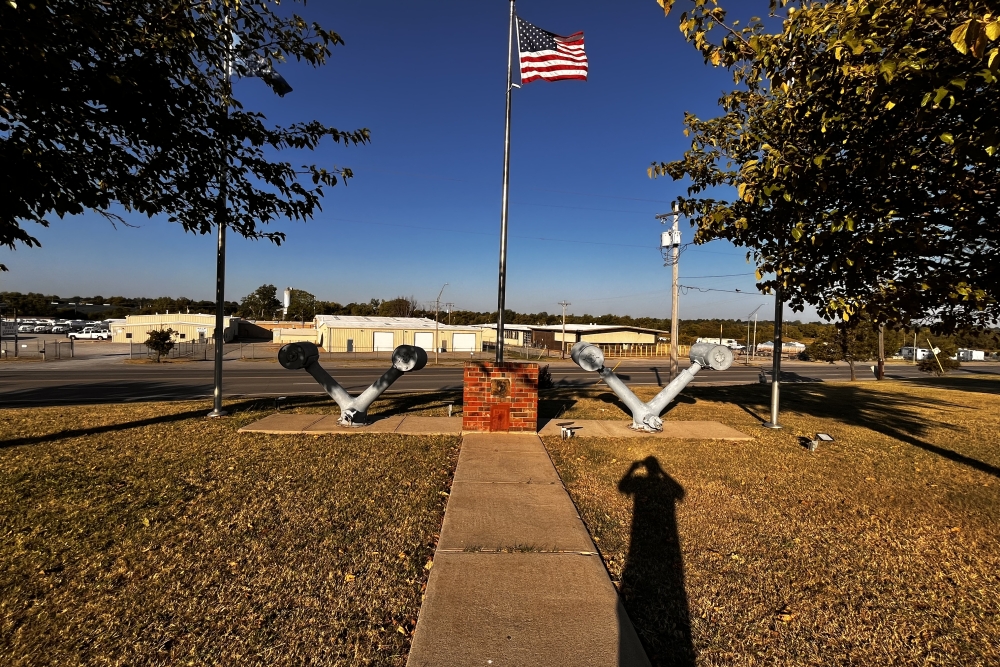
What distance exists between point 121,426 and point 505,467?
6.57 meters

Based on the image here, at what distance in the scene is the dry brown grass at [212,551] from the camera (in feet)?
8.06

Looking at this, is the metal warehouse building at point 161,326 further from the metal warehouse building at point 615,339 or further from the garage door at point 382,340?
the metal warehouse building at point 615,339

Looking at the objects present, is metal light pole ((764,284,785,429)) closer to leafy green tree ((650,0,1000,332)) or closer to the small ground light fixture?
the small ground light fixture

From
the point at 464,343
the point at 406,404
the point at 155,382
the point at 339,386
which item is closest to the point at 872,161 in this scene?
the point at 339,386

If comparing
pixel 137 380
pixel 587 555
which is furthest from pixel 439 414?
pixel 137 380

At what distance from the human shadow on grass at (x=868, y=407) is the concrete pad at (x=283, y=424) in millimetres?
9235

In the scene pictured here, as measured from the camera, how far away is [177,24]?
507 centimetres

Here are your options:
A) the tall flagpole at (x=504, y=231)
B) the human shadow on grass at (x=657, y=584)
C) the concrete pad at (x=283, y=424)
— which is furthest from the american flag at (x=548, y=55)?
the human shadow on grass at (x=657, y=584)

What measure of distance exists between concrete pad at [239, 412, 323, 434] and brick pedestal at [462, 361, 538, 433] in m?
2.80

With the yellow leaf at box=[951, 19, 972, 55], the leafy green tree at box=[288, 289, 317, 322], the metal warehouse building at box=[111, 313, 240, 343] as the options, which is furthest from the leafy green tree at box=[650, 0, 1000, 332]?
the leafy green tree at box=[288, 289, 317, 322]

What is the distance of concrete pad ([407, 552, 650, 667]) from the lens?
2.37 metres

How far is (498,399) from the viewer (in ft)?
25.1

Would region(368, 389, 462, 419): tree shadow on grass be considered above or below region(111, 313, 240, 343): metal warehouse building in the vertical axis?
below

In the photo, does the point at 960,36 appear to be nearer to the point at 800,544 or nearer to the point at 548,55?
the point at 800,544
